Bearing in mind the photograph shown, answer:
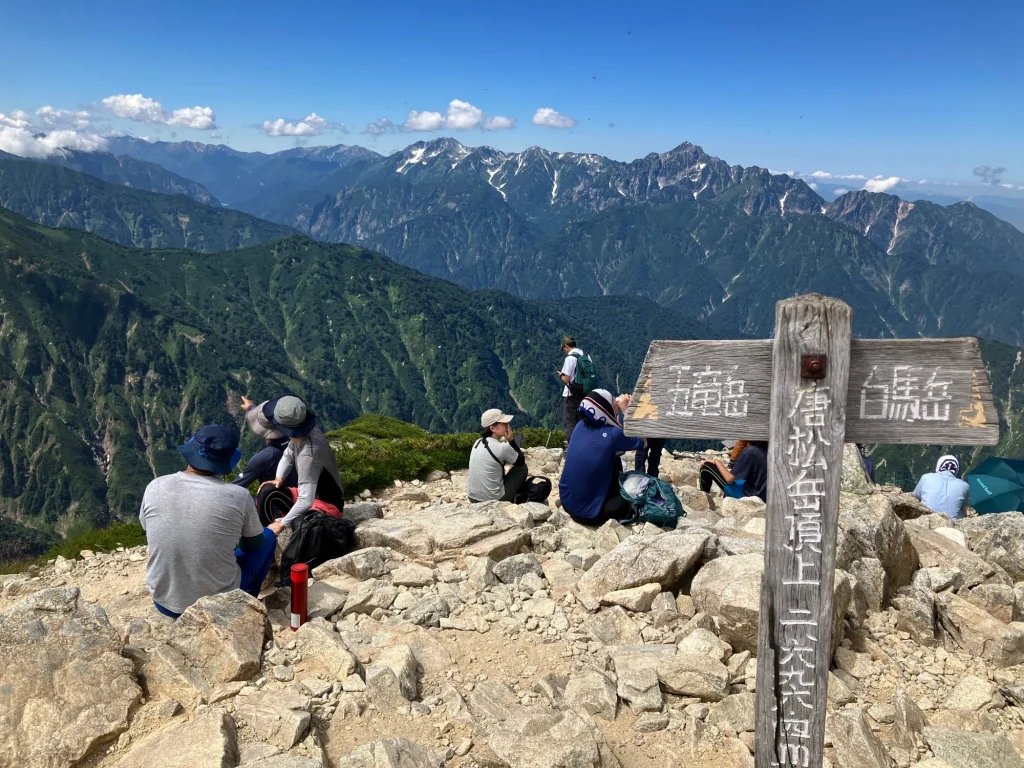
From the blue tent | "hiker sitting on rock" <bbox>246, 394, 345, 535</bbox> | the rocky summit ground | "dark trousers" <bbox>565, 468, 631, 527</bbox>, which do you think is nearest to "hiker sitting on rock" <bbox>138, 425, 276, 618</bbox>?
the rocky summit ground

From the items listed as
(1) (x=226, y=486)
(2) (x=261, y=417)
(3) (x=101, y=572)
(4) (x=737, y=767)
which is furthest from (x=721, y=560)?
(3) (x=101, y=572)

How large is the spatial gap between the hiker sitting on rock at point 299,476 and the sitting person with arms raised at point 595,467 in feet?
11.2

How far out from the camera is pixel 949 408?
386 centimetres

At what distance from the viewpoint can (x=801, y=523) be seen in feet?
13.3

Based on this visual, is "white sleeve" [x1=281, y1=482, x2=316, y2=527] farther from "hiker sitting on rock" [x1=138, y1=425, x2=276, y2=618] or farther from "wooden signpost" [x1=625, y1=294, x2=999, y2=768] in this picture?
"wooden signpost" [x1=625, y1=294, x2=999, y2=768]

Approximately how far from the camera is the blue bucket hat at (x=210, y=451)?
6.64 meters

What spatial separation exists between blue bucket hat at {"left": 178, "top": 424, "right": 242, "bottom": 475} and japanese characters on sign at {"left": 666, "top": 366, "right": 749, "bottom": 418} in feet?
15.0

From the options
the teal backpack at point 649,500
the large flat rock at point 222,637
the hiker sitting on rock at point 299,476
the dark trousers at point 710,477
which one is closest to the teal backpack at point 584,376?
Result: the dark trousers at point 710,477

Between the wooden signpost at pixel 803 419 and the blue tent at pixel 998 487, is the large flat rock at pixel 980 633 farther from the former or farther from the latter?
the blue tent at pixel 998 487

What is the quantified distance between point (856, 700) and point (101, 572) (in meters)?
9.97

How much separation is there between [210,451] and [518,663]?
3619 mm

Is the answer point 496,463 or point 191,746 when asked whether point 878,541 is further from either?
point 191,746

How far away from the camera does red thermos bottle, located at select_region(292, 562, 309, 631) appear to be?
657cm

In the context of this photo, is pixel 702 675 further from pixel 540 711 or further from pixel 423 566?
pixel 423 566
